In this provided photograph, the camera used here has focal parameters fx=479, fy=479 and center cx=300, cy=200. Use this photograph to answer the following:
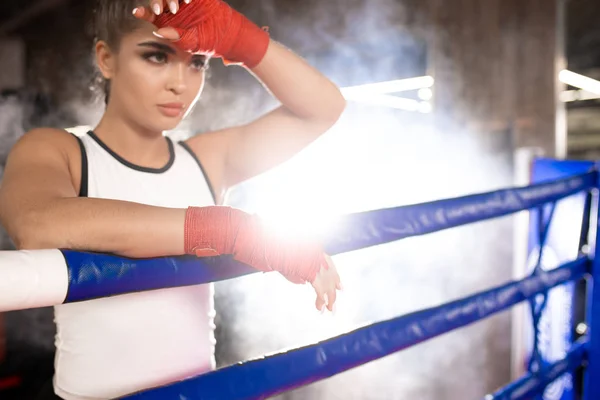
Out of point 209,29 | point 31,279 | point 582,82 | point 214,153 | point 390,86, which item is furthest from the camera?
point 582,82

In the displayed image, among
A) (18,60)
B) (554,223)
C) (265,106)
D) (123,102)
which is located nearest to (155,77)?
(123,102)

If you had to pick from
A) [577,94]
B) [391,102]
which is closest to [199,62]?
[391,102]

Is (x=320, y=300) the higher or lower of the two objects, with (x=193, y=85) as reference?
lower

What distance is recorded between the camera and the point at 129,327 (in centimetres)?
79

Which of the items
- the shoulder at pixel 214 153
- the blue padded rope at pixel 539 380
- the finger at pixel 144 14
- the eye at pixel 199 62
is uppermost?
the finger at pixel 144 14

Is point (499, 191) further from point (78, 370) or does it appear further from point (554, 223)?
point (554, 223)

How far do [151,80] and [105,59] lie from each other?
0.13 m

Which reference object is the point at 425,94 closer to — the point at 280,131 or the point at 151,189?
the point at 280,131

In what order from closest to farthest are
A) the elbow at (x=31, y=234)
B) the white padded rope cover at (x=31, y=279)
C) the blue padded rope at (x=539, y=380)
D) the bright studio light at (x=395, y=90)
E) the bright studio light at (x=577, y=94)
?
1. the white padded rope cover at (x=31, y=279)
2. the elbow at (x=31, y=234)
3. the blue padded rope at (x=539, y=380)
4. the bright studio light at (x=395, y=90)
5. the bright studio light at (x=577, y=94)

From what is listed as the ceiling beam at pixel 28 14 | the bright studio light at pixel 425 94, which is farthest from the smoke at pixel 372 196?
the ceiling beam at pixel 28 14

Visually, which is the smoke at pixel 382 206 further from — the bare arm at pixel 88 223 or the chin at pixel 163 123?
the bare arm at pixel 88 223

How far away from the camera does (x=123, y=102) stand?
0.89 metres

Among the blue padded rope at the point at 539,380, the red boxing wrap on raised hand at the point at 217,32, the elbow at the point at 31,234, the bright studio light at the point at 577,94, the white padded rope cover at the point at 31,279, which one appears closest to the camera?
the white padded rope cover at the point at 31,279

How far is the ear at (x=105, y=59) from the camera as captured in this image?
91 centimetres
